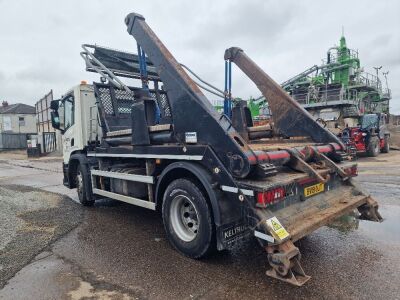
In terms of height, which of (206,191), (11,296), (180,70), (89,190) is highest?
(180,70)

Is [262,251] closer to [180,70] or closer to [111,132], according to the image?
[180,70]

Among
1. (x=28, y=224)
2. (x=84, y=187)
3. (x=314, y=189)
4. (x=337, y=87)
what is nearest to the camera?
(x=314, y=189)

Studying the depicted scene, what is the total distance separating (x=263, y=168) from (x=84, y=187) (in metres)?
4.71

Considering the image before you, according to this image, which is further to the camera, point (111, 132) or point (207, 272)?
point (111, 132)

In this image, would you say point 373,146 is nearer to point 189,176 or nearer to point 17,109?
point 189,176

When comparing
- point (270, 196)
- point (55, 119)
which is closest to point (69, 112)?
point (55, 119)

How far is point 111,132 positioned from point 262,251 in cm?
345

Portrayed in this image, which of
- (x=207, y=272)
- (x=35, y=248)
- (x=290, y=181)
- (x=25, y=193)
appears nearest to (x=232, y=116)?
(x=290, y=181)

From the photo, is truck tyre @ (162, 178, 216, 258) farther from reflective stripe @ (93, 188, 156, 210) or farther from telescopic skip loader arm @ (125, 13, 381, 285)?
reflective stripe @ (93, 188, 156, 210)

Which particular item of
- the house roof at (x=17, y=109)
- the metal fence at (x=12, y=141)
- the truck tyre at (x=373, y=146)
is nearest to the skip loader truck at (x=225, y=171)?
the truck tyre at (x=373, y=146)

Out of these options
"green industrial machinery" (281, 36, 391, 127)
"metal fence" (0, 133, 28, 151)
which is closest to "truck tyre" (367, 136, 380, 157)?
"green industrial machinery" (281, 36, 391, 127)

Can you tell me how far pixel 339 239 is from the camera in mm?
4527

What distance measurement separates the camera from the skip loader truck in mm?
3307

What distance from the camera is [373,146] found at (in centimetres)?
1656
